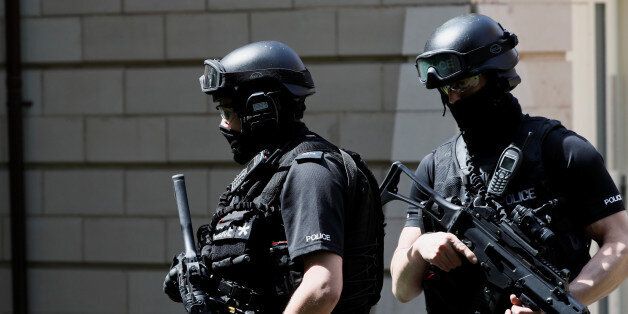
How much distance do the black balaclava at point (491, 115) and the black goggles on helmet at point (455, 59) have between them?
89 mm

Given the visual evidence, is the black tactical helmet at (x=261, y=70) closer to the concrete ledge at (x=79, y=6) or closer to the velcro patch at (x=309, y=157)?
the velcro patch at (x=309, y=157)

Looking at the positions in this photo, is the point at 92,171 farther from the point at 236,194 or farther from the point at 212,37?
the point at 236,194

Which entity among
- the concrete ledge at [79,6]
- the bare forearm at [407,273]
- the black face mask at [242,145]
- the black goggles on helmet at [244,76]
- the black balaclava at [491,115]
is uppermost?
the concrete ledge at [79,6]

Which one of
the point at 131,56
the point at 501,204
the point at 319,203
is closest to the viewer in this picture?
the point at 319,203

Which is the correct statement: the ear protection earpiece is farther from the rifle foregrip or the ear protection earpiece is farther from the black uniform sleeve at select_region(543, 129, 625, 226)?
the black uniform sleeve at select_region(543, 129, 625, 226)

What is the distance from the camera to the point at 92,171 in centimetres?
753

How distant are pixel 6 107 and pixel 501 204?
4.82 metres

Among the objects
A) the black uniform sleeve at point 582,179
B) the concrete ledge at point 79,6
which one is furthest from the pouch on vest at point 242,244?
the concrete ledge at point 79,6

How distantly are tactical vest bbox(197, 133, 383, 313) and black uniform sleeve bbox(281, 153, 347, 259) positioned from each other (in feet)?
0.21

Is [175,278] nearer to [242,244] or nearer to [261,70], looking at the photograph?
[242,244]

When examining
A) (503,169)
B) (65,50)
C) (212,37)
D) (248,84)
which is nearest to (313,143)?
(248,84)

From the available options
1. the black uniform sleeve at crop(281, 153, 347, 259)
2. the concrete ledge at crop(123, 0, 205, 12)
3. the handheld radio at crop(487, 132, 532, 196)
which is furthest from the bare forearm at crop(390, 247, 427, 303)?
the concrete ledge at crop(123, 0, 205, 12)

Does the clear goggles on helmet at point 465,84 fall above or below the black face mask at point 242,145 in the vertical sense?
above

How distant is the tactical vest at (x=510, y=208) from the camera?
3.54m
